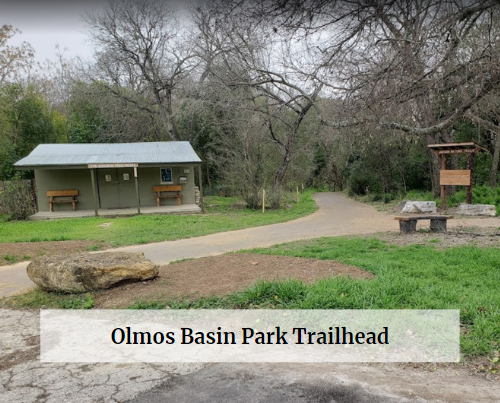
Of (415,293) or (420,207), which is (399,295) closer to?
(415,293)

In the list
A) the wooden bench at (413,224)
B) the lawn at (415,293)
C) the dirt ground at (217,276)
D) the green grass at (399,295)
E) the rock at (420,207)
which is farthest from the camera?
the rock at (420,207)

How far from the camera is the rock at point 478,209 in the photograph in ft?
44.6

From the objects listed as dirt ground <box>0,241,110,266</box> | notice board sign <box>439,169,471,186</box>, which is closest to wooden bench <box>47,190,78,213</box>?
dirt ground <box>0,241,110,266</box>

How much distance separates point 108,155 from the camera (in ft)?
59.7

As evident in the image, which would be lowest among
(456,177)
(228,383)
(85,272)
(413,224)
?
(228,383)

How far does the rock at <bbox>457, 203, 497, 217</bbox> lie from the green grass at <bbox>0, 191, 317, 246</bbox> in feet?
19.4

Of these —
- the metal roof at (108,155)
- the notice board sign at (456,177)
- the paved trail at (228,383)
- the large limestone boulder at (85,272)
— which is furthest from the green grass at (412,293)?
the metal roof at (108,155)

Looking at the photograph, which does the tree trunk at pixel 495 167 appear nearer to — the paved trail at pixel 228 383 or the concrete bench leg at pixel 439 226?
the concrete bench leg at pixel 439 226

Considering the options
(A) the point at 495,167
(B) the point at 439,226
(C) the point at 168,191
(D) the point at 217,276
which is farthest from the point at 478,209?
(C) the point at 168,191

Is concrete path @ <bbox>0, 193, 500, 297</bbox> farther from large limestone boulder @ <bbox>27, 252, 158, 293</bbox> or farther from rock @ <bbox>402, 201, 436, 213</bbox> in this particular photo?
rock @ <bbox>402, 201, 436, 213</bbox>

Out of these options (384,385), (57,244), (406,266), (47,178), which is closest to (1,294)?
(57,244)

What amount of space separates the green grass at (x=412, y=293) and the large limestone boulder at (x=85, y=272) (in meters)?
0.84

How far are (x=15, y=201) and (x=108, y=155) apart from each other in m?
4.32

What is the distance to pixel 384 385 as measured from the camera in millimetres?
2836
